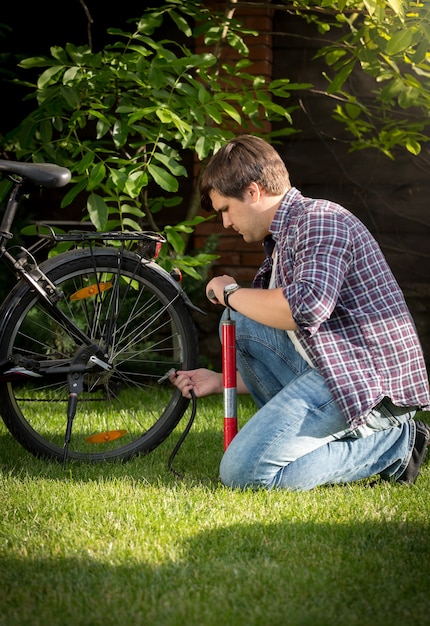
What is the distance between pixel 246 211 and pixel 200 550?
3.80 feet

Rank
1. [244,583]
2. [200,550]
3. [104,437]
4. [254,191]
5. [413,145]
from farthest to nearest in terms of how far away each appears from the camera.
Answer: [413,145], [104,437], [254,191], [200,550], [244,583]

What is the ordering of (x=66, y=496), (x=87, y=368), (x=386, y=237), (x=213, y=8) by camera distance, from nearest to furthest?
(x=66, y=496) < (x=87, y=368) < (x=213, y=8) < (x=386, y=237)

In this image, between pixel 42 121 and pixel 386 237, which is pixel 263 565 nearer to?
pixel 42 121

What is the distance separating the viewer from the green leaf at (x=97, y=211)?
3.72 meters

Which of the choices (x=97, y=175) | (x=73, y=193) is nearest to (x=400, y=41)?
(x=97, y=175)

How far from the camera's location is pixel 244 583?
217 centimetres

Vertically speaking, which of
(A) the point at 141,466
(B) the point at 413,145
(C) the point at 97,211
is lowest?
(A) the point at 141,466

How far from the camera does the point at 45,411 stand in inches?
161

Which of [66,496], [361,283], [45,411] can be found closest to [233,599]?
[66,496]

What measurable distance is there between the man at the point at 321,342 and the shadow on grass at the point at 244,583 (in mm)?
405

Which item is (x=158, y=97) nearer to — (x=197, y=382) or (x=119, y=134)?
(x=119, y=134)

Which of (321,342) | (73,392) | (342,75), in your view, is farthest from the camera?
(342,75)

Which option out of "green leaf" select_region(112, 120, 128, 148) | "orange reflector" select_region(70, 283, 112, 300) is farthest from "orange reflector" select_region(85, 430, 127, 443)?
"green leaf" select_region(112, 120, 128, 148)

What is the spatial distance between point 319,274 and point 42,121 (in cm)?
183
